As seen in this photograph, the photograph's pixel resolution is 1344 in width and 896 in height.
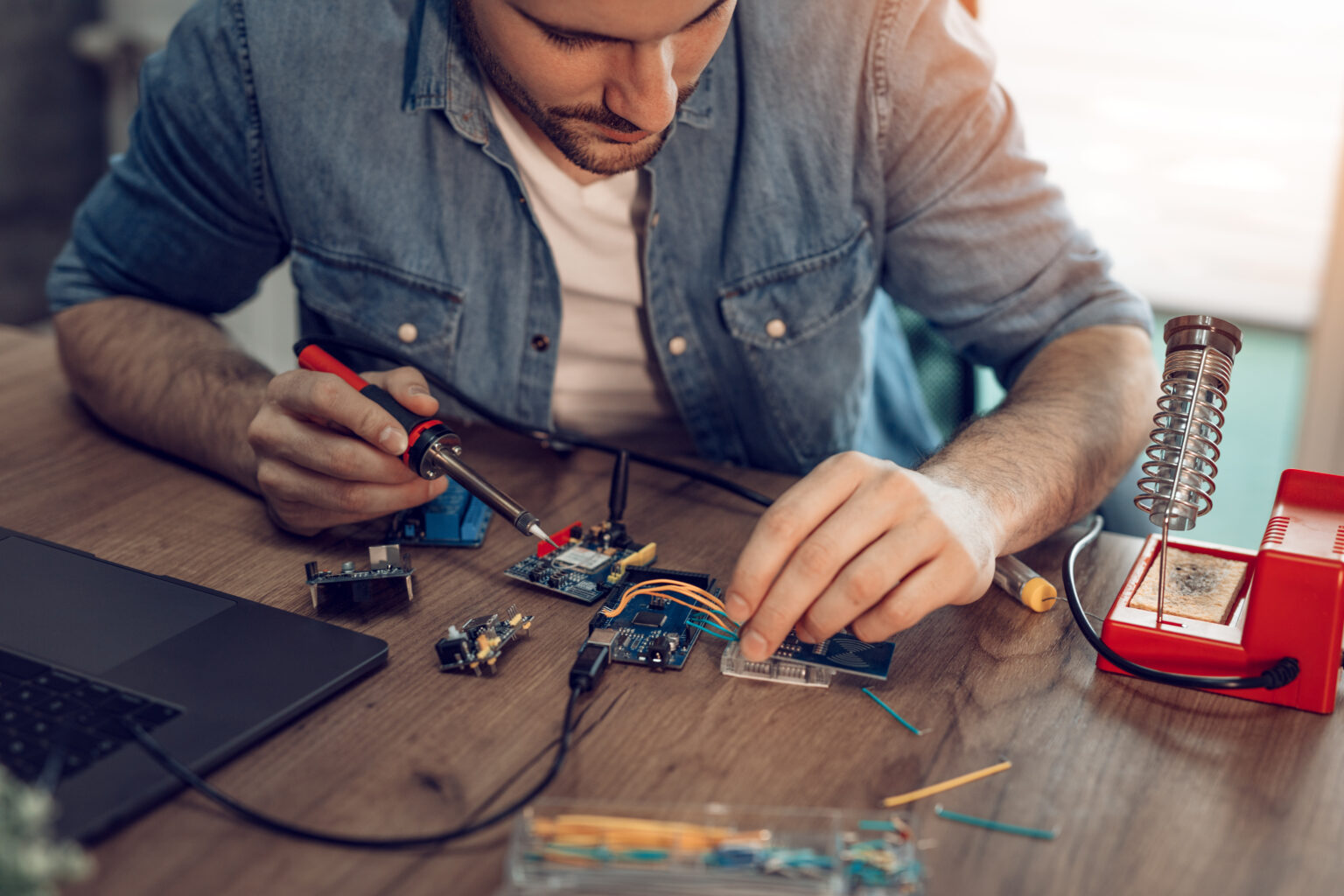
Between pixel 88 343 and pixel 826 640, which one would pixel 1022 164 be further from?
pixel 88 343

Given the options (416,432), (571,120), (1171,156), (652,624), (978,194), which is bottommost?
(1171,156)

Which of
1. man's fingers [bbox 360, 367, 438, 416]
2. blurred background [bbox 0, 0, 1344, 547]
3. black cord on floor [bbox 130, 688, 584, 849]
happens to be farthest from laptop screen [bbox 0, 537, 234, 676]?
blurred background [bbox 0, 0, 1344, 547]

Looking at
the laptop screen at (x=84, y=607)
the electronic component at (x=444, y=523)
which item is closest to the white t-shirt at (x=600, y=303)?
the electronic component at (x=444, y=523)

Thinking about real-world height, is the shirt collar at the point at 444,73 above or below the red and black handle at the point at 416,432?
above

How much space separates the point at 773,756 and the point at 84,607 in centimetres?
52

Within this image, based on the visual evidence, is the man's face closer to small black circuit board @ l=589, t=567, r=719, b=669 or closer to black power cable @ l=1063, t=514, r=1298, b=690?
small black circuit board @ l=589, t=567, r=719, b=669

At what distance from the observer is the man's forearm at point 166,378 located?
1031 millimetres

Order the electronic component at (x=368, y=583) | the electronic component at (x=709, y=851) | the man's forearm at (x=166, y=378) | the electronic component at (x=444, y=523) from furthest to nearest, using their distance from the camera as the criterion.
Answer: the man's forearm at (x=166, y=378), the electronic component at (x=444, y=523), the electronic component at (x=368, y=583), the electronic component at (x=709, y=851)

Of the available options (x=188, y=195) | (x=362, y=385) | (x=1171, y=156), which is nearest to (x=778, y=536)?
(x=362, y=385)

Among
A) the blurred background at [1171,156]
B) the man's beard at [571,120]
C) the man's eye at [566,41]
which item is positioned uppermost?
the man's eye at [566,41]

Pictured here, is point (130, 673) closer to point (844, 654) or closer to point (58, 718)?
point (58, 718)

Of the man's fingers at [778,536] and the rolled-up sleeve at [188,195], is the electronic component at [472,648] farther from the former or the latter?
the rolled-up sleeve at [188,195]

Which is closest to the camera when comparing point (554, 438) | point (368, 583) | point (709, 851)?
point (709, 851)

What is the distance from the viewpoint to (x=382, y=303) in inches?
46.9
